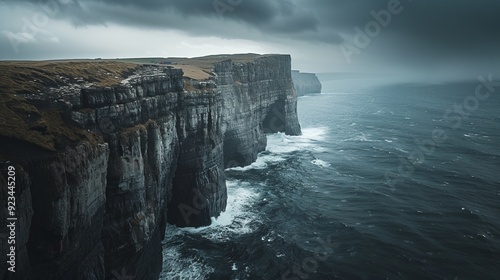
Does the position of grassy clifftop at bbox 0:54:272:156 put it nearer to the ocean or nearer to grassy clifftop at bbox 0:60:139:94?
grassy clifftop at bbox 0:60:139:94

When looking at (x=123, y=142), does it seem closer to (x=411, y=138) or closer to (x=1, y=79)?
(x=1, y=79)

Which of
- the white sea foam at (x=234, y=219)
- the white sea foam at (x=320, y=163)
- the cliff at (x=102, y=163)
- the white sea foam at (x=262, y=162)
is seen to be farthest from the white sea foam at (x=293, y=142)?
the cliff at (x=102, y=163)

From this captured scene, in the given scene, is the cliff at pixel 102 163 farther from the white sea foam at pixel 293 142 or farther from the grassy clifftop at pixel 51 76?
the white sea foam at pixel 293 142

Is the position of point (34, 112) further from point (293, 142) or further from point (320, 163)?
point (293, 142)

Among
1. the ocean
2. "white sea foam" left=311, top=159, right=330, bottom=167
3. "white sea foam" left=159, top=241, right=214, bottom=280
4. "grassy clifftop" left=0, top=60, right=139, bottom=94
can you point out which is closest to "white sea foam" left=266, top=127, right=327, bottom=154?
the ocean

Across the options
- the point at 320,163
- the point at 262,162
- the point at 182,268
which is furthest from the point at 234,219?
the point at 320,163

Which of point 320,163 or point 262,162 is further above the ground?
point 320,163
